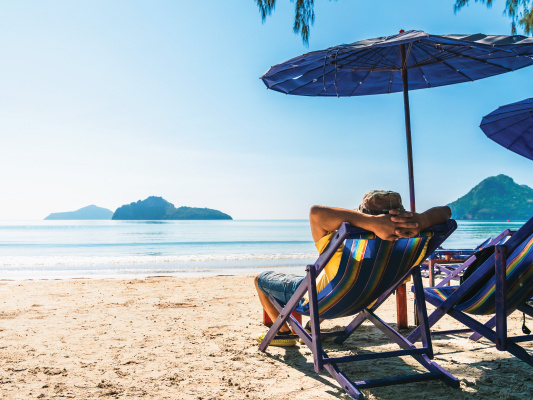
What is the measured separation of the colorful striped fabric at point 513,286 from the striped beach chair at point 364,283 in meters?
0.39

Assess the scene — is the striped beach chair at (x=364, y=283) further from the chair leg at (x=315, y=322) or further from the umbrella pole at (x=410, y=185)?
the umbrella pole at (x=410, y=185)

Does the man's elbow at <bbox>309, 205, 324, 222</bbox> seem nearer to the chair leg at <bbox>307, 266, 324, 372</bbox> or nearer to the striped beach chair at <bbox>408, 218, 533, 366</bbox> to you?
the chair leg at <bbox>307, 266, 324, 372</bbox>

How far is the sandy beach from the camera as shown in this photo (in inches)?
98.6

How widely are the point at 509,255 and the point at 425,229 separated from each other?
607mm

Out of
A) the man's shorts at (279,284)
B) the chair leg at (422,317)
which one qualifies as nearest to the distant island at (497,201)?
the man's shorts at (279,284)

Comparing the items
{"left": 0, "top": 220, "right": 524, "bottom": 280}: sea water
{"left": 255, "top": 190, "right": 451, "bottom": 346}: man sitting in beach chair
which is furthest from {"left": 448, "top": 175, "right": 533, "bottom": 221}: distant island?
{"left": 255, "top": 190, "right": 451, "bottom": 346}: man sitting in beach chair

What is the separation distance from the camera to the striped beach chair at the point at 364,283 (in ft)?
7.68

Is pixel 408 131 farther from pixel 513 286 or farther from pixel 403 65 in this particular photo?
pixel 513 286

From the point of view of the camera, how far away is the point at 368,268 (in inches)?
97.0

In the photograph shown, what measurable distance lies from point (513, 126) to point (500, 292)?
3.33 meters

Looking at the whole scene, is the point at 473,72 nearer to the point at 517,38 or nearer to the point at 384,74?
the point at 384,74

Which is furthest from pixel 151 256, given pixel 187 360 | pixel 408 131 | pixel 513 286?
pixel 513 286

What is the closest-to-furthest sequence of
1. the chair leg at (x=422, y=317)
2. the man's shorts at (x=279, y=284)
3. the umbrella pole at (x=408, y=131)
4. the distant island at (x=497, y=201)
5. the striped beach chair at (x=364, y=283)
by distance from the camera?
the striped beach chair at (x=364, y=283), the chair leg at (x=422, y=317), the man's shorts at (x=279, y=284), the umbrella pole at (x=408, y=131), the distant island at (x=497, y=201)

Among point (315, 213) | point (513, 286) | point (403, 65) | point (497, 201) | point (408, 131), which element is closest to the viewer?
point (315, 213)
